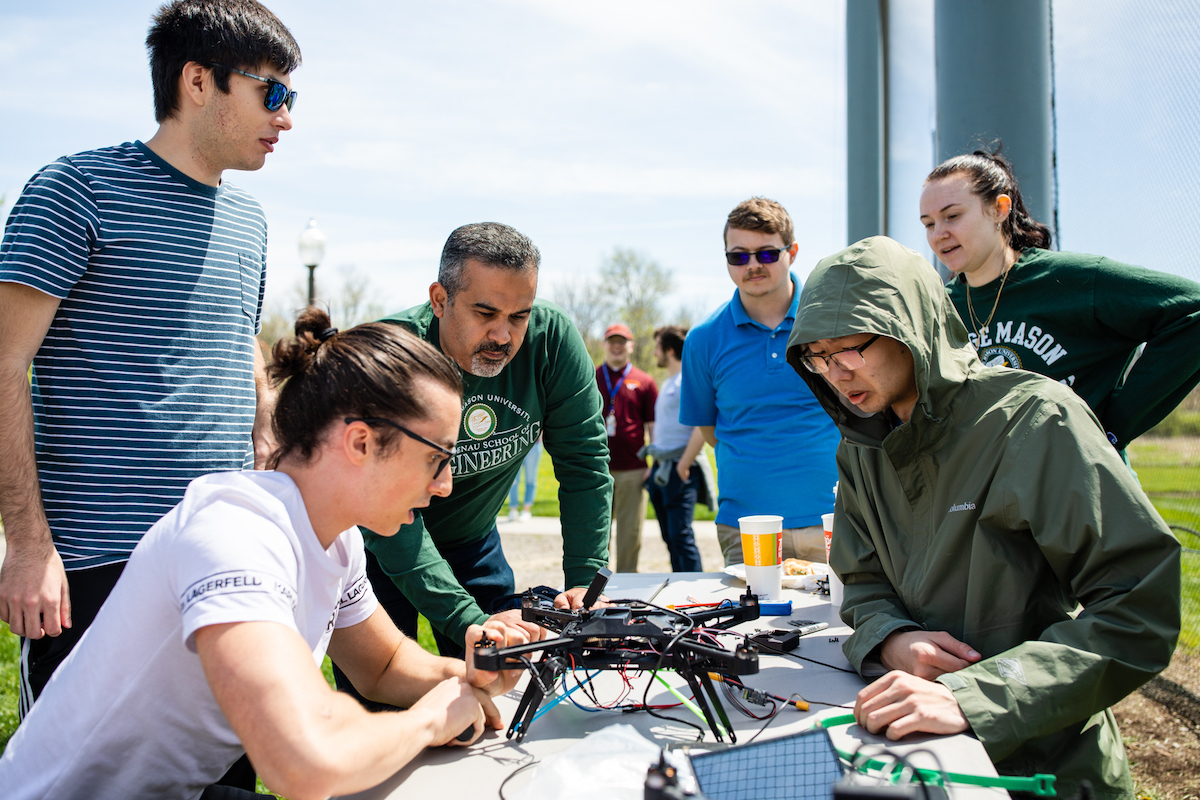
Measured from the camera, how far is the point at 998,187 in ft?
9.55

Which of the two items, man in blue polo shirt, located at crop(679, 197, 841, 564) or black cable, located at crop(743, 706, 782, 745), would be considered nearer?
black cable, located at crop(743, 706, 782, 745)

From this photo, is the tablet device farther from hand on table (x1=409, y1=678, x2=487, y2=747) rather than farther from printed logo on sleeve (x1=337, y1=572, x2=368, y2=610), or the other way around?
printed logo on sleeve (x1=337, y1=572, x2=368, y2=610)

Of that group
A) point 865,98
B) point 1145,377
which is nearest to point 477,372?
point 1145,377

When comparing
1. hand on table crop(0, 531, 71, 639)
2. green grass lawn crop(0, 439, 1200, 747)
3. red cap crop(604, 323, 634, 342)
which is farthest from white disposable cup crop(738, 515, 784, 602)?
red cap crop(604, 323, 634, 342)

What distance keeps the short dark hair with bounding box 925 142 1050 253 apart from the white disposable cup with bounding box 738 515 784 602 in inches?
58.2

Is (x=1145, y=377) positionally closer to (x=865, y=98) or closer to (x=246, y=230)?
(x=246, y=230)

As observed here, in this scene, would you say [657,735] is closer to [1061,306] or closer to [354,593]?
[354,593]

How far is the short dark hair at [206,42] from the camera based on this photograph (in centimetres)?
217

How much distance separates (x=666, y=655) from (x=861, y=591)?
0.71 metres

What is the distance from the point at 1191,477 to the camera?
15.5 feet

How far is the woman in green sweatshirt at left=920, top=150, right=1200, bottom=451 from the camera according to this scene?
2652mm

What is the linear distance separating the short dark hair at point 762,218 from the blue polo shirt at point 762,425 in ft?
1.08

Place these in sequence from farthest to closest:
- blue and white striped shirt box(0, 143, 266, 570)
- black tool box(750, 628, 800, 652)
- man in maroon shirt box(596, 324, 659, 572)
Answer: man in maroon shirt box(596, 324, 659, 572) → blue and white striped shirt box(0, 143, 266, 570) → black tool box(750, 628, 800, 652)

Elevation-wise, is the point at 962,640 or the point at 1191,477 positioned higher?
the point at 962,640
